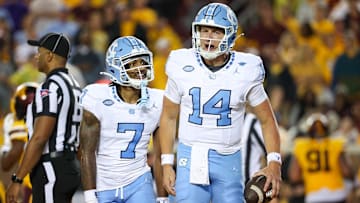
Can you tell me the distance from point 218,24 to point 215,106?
0.59 m

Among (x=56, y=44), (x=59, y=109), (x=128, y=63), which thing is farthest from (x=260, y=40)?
(x=128, y=63)

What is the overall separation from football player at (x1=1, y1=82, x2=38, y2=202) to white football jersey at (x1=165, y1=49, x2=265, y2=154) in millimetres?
1981

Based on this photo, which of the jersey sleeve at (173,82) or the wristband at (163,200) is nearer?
the jersey sleeve at (173,82)

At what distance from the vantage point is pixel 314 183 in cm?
1298

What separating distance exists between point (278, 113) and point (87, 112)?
667cm

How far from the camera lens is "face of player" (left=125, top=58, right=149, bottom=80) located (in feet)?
28.2

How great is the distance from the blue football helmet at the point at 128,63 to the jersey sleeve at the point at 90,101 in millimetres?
217

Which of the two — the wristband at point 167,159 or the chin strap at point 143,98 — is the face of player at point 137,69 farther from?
the wristband at point 167,159

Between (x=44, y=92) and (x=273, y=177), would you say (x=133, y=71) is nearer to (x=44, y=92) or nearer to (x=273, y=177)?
(x=44, y=92)

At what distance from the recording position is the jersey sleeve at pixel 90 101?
845 centimetres

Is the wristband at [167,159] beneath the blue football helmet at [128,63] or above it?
beneath

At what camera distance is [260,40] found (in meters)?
16.9

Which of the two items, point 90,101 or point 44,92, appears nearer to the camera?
point 90,101

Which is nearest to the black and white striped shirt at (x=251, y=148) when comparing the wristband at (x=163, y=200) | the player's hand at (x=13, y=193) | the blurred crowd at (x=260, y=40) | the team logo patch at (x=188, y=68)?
the wristband at (x=163, y=200)
